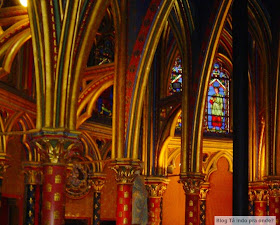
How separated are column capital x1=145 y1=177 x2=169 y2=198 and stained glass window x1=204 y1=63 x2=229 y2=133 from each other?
20.1ft

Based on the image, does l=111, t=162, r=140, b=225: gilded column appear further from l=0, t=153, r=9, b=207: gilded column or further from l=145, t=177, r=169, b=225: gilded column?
l=145, t=177, r=169, b=225: gilded column

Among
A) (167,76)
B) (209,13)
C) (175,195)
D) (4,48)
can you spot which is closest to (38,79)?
(4,48)

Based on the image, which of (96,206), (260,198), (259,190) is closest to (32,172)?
(96,206)

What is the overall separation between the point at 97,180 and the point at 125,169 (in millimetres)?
7130

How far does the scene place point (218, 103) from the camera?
93.5ft

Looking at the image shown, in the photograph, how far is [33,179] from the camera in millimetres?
20625

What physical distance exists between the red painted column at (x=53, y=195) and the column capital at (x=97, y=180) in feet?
38.3

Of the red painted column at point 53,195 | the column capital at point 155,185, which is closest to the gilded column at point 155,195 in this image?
the column capital at point 155,185

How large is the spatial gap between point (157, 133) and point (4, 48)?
24.4ft

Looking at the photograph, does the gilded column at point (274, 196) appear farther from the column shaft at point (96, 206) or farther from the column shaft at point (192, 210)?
the column shaft at point (96, 206)

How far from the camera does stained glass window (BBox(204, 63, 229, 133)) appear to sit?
28222mm

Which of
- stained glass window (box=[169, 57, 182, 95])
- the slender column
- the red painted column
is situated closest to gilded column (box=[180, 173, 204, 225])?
the slender column

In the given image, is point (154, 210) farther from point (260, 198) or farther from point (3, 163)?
point (3, 163)

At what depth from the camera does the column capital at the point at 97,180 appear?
23.9 meters
